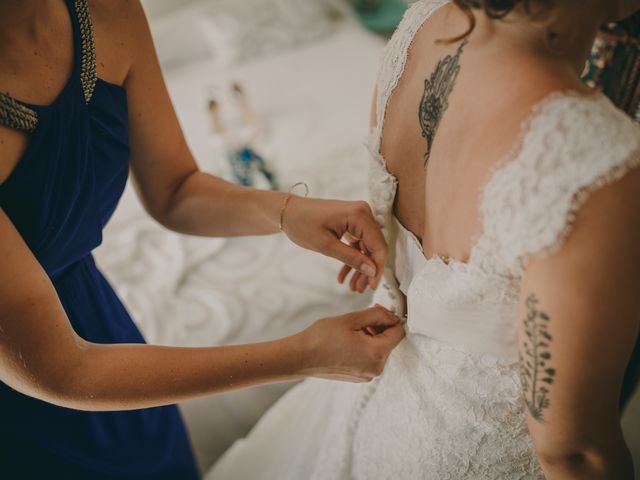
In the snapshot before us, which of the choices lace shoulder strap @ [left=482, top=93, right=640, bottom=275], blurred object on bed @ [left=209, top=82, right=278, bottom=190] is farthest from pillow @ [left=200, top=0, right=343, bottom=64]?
lace shoulder strap @ [left=482, top=93, right=640, bottom=275]

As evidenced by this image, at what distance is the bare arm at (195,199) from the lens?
888 mm

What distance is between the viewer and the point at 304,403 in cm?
127

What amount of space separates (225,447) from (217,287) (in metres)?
0.55

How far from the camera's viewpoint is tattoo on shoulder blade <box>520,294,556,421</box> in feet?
1.86

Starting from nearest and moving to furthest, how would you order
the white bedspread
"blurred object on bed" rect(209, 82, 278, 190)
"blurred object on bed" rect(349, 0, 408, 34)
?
1. the white bedspread
2. "blurred object on bed" rect(209, 82, 278, 190)
3. "blurred object on bed" rect(349, 0, 408, 34)

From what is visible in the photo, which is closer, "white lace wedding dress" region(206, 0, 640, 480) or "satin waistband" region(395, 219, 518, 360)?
"white lace wedding dress" region(206, 0, 640, 480)

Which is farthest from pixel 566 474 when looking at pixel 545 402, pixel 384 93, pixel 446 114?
pixel 384 93

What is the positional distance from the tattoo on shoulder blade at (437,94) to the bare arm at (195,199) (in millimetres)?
211

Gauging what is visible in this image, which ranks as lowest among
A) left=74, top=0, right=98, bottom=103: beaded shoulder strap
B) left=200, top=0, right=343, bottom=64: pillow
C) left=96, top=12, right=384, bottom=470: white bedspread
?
left=96, top=12, right=384, bottom=470: white bedspread

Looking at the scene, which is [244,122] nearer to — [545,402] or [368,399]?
[368,399]

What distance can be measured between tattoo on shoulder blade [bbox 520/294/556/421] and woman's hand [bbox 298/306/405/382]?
0.22m

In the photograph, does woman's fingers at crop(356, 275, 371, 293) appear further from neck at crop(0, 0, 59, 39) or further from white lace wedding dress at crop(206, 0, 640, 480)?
neck at crop(0, 0, 59, 39)

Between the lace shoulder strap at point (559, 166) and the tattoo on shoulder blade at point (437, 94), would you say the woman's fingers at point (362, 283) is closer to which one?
the tattoo on shoulder blade at point (437, 94)

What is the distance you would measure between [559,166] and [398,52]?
1.22 ft
